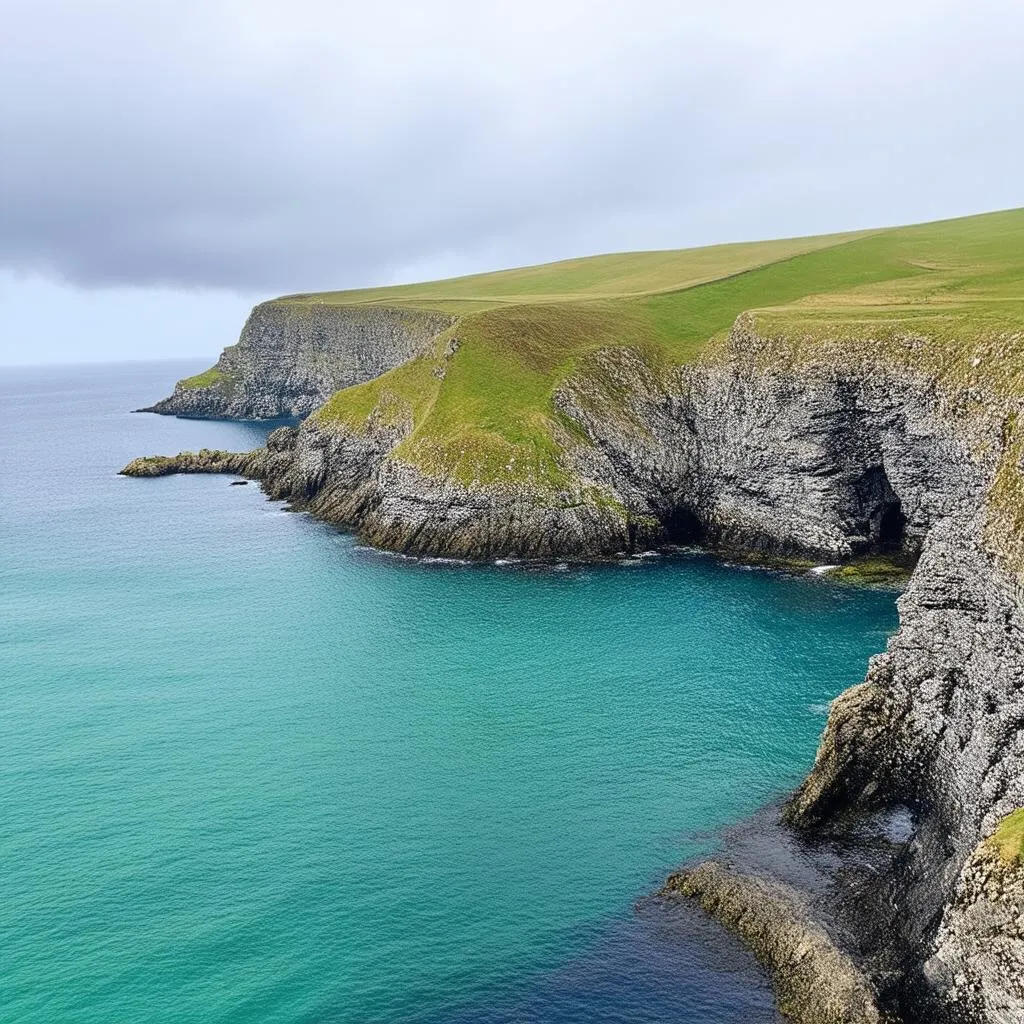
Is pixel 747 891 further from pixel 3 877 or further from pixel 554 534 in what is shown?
pixel 554 534

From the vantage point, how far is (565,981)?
1296 inches

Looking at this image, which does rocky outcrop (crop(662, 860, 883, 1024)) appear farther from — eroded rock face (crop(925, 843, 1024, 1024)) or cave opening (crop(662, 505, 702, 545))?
cave opening (crop(662, 505, 702, 545))

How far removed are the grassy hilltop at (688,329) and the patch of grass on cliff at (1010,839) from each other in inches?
1865

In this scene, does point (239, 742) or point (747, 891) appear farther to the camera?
point (239, 742)

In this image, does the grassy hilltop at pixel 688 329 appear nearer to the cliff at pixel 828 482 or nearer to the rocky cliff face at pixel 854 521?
the cliff at pixel 828 482

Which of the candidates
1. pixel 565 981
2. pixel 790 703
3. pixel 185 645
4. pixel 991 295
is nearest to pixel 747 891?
pixel 565 981

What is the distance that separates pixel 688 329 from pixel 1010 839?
90.3 metres

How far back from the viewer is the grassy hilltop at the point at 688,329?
8169 centimetres

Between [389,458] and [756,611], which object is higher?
[389,458]

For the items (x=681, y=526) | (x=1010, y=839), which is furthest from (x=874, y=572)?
(x=1010, y=839)

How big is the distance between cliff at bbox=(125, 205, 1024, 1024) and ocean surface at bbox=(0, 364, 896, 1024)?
5.25m

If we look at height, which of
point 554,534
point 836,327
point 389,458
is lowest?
point 554,534

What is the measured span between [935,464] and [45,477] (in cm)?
13310

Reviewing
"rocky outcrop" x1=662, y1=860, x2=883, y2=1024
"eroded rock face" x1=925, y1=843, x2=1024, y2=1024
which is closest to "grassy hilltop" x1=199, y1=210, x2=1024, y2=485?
"rocky outcrop" x1=662, y1=860, x2=883, y2=1024
